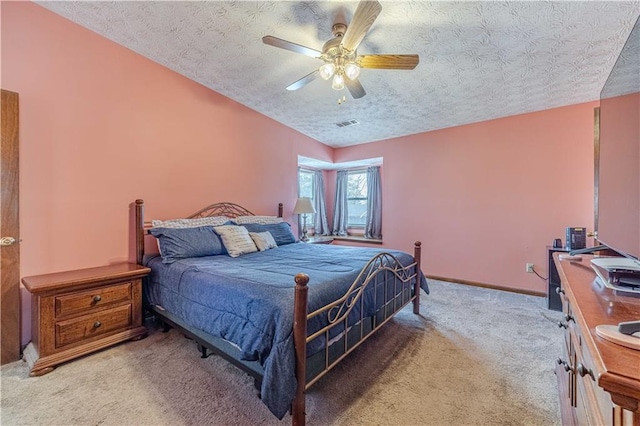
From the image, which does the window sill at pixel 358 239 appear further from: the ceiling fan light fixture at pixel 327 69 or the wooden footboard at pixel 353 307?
the ceiling fan light fixture at pixel 327 69

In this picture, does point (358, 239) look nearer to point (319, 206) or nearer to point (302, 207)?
point (319, 206)

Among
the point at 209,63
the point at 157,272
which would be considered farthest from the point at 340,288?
the point at 209,63

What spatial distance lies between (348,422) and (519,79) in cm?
345

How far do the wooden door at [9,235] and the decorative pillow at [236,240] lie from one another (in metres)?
1.52

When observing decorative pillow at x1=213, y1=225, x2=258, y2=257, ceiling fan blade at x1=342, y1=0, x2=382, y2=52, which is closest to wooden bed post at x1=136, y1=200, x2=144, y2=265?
decorative pillow at x1=213, y1=225, x2=258, y2=257

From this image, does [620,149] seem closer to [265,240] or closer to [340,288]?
[340,288]

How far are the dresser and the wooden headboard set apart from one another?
326 centimetres

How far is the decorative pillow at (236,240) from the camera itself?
2820 millimetres

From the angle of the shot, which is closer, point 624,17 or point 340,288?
point 340,288

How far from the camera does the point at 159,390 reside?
1755mm

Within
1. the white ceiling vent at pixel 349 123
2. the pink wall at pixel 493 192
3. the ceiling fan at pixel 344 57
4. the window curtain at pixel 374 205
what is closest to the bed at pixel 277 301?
the ceiling fan at pixel 344 57

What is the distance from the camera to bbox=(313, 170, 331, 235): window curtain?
584cm

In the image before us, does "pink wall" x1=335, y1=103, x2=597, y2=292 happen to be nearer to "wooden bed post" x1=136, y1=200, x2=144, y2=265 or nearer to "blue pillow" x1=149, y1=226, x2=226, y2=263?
"blue pillow" x1=149, y1=226, x2=226, y2=263

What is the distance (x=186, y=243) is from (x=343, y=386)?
189cm
